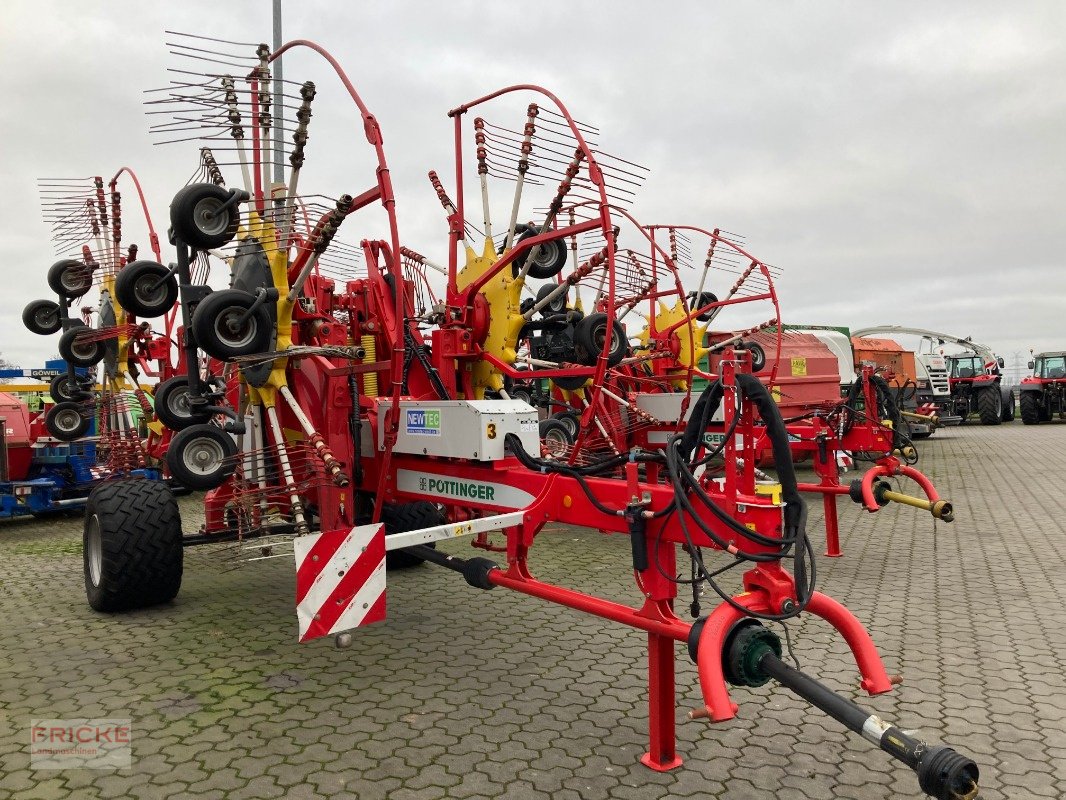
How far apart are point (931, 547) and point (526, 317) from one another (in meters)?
4.61

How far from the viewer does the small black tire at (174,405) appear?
5684 millimetres

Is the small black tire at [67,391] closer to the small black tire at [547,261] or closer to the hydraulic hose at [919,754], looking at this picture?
the small black tire at [547,261]

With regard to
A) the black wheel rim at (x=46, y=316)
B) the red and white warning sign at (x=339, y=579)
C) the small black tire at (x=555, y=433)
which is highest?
the black wheel rim at (x=46, y=316)

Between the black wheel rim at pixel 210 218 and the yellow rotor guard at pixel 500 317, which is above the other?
the black wheel rim at pixel 210 218

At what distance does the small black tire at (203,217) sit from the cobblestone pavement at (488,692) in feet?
8.10

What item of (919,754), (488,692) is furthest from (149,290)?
(919,754)

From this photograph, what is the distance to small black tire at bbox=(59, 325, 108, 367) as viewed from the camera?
24.9 ft

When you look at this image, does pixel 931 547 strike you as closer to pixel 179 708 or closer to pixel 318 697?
pixel 318 697

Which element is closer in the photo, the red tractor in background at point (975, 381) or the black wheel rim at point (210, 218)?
the black wheel rim at point (210, 218)

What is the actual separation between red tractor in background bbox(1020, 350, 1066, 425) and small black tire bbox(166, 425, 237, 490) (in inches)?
1073

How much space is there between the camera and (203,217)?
4.70 metres

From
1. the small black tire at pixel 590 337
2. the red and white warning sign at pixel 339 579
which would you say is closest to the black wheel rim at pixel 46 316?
the small black tire at pixel 590 337

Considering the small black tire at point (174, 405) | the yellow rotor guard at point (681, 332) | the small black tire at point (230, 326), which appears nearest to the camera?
the small black tire at point (230, 326)

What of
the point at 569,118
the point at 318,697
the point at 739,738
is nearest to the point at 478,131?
the point at 569,118
